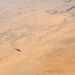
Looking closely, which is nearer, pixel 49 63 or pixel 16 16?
pixel 49 63

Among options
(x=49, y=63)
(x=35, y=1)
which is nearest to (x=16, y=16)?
(x=35, y=1)

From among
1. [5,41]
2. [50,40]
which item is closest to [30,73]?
[50,40]

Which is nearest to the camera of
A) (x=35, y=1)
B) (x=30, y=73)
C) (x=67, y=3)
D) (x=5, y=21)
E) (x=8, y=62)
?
(x=30, y=73)

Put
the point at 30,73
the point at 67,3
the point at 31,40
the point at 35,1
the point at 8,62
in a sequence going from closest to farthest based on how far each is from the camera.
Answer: the point at 30,73
the point at 8,62
the point at 31,40
the point at 67,3
the point at 35,1

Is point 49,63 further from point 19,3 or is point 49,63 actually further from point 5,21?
point 19,3

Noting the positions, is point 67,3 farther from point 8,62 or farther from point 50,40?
point 8,62

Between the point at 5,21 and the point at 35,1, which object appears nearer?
the point at 5,21
